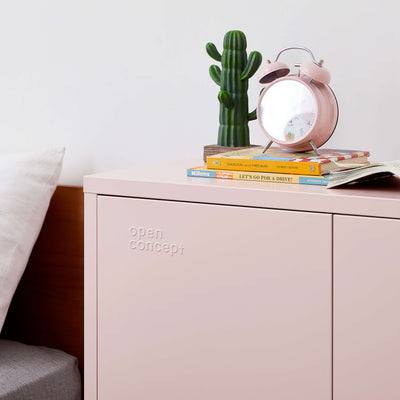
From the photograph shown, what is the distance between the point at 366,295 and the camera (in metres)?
0.80

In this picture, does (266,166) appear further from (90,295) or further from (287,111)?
(90,295)

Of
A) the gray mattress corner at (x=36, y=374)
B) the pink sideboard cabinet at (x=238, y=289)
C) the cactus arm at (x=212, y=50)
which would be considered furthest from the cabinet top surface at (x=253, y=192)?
the gray mattress corner at (x=36, y=374)

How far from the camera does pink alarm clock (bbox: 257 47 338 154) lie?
3.27ft

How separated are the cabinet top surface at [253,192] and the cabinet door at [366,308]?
22mm

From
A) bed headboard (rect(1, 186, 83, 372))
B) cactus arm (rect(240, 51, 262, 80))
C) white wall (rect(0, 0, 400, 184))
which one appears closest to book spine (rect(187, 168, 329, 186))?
cactus arm (rect(240, 51, 262, 80))

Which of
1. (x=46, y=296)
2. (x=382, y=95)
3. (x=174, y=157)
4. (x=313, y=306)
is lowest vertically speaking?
(x=46, y=296)

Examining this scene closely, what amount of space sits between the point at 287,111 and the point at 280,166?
0.47 feet

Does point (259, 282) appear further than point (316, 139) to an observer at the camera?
No

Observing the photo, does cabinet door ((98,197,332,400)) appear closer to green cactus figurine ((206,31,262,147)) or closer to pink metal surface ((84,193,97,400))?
pink metal surface ((84,193,97,400))

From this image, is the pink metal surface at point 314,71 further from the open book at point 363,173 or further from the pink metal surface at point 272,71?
the open book at point 363,173

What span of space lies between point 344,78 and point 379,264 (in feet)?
1.77

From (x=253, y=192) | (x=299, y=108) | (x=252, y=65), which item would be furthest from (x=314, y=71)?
(x=253, y=192)

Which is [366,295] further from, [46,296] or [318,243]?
[46,296]

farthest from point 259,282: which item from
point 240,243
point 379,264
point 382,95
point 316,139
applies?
point 382,95
